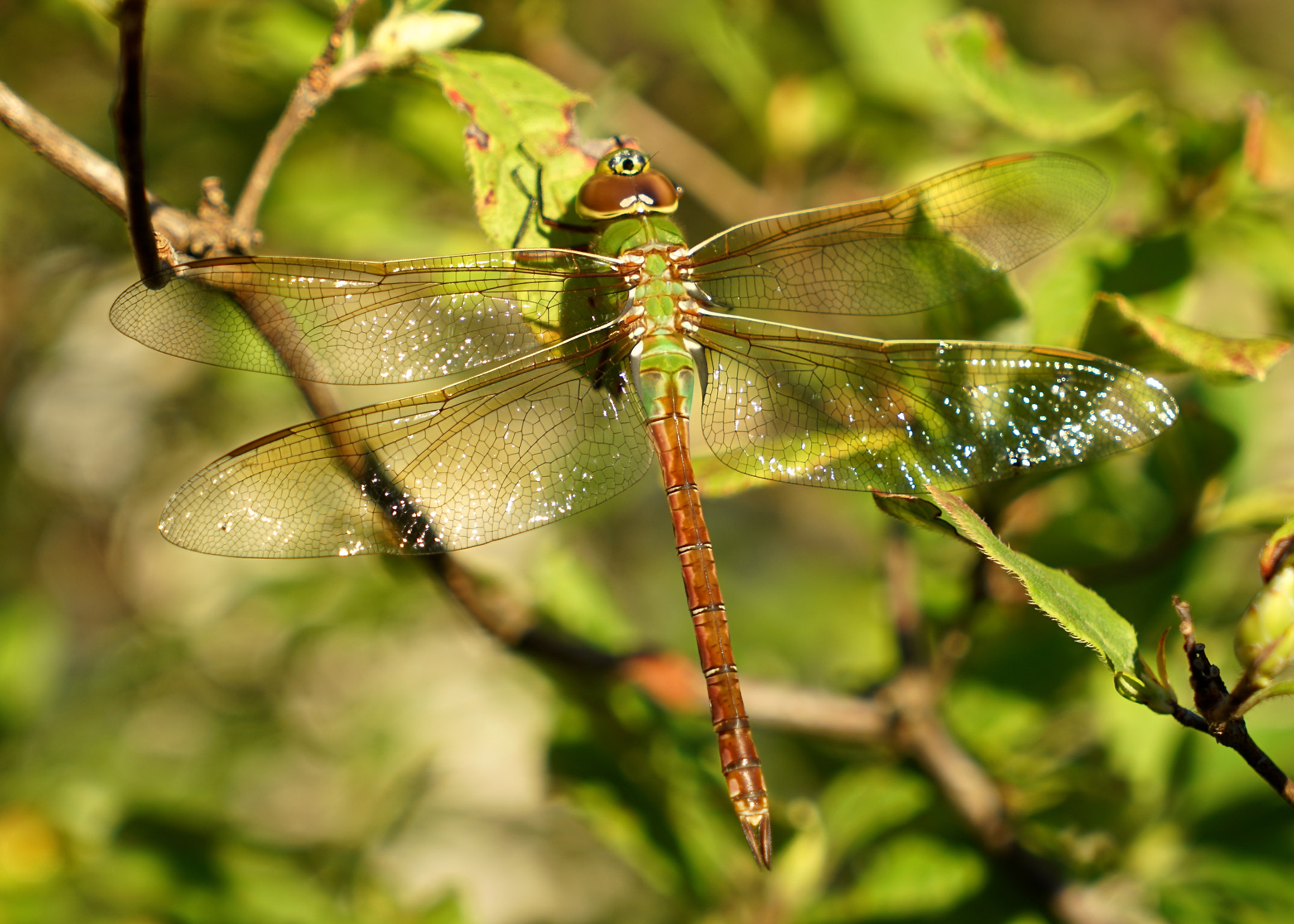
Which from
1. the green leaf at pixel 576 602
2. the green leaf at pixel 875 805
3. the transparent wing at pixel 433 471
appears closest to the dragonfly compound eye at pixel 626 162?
the transparent wing at pixel 433 471

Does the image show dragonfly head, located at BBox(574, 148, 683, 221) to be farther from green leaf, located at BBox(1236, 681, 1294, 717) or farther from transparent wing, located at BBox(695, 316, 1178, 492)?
green leaf, located at BBox(1236, 681, 1294, 717)

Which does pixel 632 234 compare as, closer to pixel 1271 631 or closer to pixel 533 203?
pixel 533 203

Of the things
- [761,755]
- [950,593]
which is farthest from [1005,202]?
[761,755]

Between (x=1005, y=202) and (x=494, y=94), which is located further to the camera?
(x=1005, y=202)

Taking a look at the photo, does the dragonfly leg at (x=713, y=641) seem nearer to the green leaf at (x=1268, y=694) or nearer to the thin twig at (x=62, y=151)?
the green leaf at (x=1268, y=694)

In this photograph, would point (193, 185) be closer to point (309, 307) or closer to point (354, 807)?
point (309, 307)

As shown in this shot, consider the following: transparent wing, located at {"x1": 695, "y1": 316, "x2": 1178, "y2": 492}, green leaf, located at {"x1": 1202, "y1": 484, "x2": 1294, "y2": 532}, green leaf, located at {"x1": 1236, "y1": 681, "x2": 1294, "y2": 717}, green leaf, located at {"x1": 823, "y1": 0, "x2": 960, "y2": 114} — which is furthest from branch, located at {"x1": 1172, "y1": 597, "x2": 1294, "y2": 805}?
green leaf, located at {"x1": 823, "y1": 0, "x2": 960, "y2": 114}
